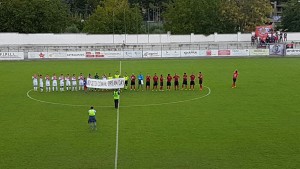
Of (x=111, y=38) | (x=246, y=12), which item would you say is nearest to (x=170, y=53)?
(x=111, y=38)

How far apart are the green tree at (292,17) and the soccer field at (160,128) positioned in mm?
44390

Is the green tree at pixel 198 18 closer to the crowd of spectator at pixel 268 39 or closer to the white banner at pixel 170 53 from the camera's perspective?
the crowd of spectator at pixel 268 39

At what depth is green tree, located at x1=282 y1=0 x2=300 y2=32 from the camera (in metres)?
79.7

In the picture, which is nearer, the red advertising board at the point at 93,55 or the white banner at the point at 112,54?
the red advertising board at the point at 93,55

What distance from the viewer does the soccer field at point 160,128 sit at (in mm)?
17156

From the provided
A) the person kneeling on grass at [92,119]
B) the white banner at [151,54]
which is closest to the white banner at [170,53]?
the white banner at [151,54]

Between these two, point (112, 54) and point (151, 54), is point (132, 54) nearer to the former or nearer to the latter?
point (151, 54)

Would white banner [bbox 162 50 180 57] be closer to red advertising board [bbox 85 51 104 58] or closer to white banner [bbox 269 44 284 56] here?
red advertising board [bbox 85 51 104 58]

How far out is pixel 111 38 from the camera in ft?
229

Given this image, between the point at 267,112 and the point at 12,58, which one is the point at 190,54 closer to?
the point at 12,58

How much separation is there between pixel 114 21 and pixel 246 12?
21567 millimetres

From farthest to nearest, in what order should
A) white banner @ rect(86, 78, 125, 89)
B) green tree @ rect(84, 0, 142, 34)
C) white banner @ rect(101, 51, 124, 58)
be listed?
green tree @ rect(84, 0, 142, 34) < white banner @ rect(101, 51, 124, 58) < white banner @ rect(86, 78, 125, 89)

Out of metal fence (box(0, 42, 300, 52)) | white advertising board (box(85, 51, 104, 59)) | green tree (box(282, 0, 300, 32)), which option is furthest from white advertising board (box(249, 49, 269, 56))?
green tree (box(282, 0, 300, 32))

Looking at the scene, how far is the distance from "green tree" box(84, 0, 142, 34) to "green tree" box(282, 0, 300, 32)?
2608 cm
